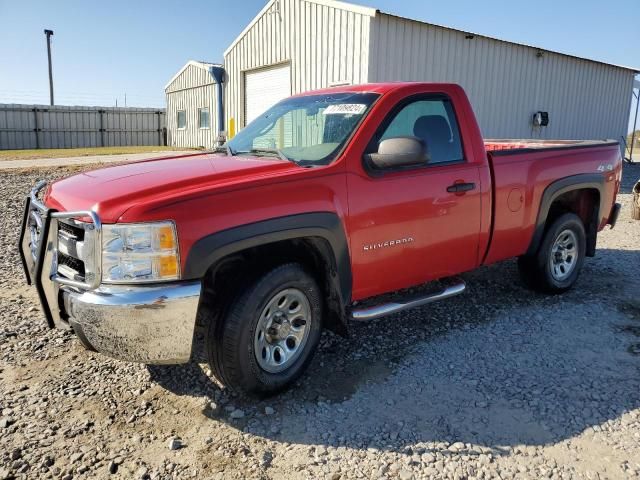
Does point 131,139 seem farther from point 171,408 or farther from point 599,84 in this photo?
point 171,408

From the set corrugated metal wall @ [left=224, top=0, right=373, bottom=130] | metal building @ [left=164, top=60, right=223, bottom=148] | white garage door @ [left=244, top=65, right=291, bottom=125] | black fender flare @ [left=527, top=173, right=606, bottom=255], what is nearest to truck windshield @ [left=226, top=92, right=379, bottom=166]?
black fender flare @ [left=527, top=173, right=606, bottom=255]

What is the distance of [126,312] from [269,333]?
0.91 metres

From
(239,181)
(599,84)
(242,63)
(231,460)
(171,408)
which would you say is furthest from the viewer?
(599,84)

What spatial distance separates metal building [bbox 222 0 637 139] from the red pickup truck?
8132mm

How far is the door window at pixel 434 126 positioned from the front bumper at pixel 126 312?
203cm

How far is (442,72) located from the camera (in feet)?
43.4

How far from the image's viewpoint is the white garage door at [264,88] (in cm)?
1514

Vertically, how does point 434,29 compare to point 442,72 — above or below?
above

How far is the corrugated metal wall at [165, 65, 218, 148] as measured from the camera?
72.4 ft

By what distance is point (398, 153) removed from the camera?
337 centimetres

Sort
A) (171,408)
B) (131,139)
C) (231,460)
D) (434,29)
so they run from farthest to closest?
(131,139) < (434,29) < (171,408) < (231,460)

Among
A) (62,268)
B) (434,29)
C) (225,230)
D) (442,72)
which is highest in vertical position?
(434,29)

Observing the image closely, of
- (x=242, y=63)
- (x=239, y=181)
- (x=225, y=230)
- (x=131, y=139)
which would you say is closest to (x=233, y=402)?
(x=225, y=230)

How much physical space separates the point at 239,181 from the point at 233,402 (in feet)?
4.51
